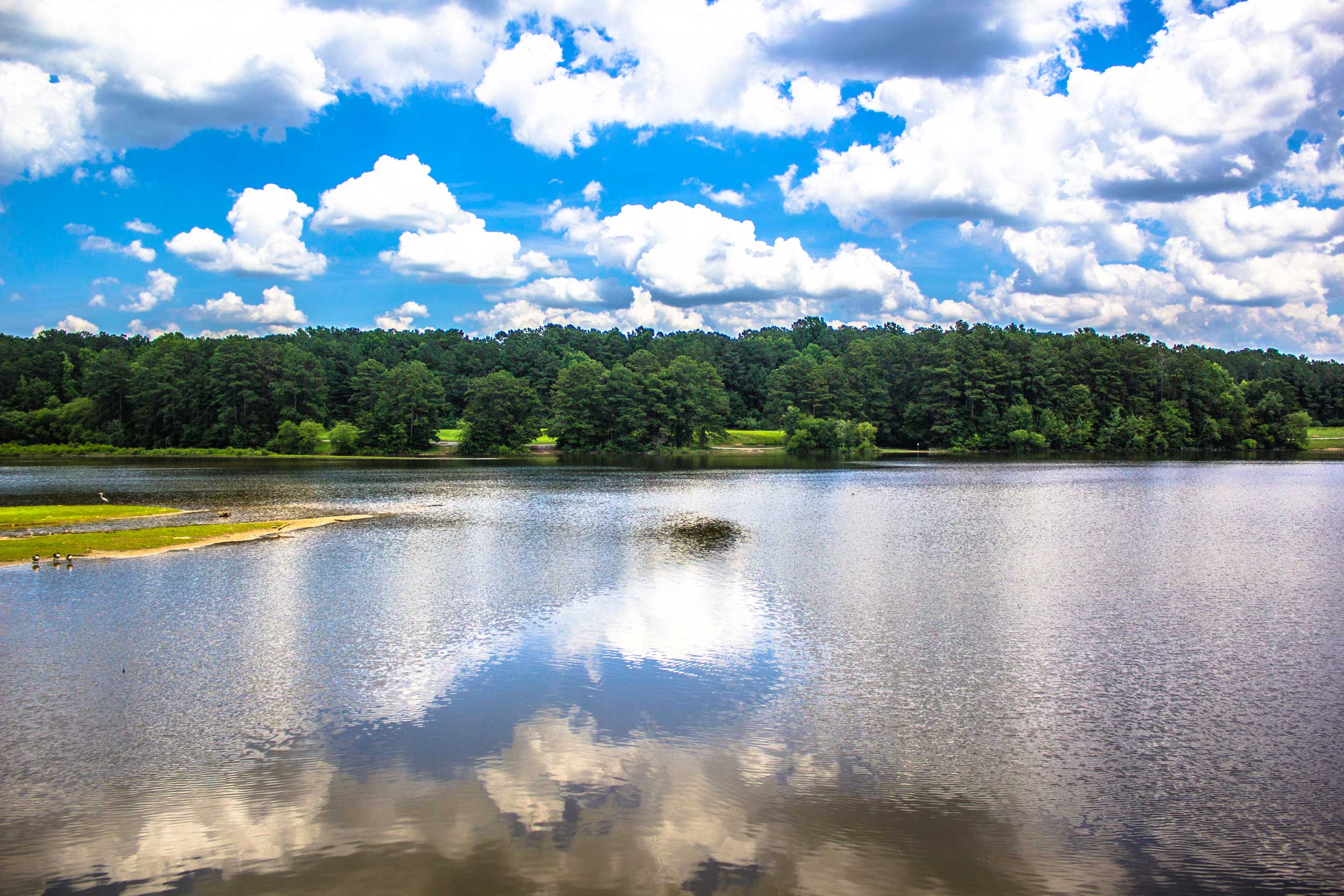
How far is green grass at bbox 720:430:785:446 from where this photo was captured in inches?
5330

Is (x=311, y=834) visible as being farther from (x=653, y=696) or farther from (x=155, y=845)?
(x=653, y=696)

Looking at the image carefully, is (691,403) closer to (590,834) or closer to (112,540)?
(112,540)

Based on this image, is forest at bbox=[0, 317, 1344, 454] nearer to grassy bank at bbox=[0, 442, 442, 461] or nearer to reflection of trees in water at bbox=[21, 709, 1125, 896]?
grassy bank at bbox=[0, 442, 442, 461]

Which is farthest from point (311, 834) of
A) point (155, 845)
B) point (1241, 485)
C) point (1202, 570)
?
point (1241, 485)

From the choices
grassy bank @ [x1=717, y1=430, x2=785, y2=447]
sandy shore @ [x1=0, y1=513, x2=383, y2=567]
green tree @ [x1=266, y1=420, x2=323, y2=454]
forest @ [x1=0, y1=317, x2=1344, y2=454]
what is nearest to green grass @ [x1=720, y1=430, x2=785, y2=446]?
grassy bank @ [x1=717, y1=430, x2=785, y2=447]

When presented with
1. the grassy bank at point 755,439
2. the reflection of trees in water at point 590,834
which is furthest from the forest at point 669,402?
the reflection of trees in water at point 590,834

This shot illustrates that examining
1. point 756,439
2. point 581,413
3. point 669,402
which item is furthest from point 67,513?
point 756,439

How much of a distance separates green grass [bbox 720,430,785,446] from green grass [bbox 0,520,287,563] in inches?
3940

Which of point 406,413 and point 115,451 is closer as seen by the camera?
point 406,413

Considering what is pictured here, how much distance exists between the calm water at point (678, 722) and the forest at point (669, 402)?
91060mm

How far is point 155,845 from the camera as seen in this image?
9.97m

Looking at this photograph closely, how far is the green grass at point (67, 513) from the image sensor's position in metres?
38.9

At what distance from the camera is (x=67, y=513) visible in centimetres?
4212

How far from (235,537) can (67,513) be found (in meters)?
14.7
